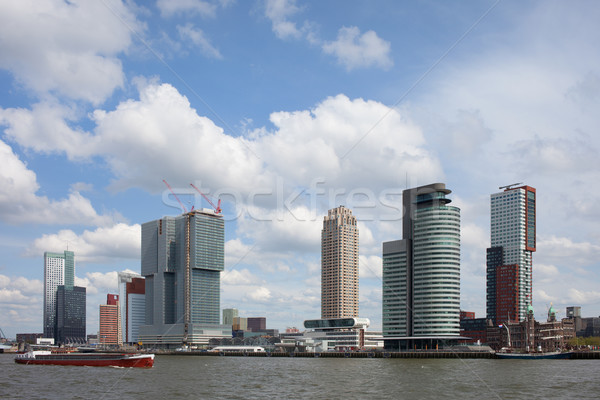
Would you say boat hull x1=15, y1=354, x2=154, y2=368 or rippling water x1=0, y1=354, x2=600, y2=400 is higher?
rippling water x1=0, y1=354, x2=600, y2=400

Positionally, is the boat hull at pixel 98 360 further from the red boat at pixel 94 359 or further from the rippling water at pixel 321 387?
the rippling water at pixel 321 387

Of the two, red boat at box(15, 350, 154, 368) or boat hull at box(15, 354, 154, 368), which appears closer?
boat hull at box(15, 354, 154, 368)

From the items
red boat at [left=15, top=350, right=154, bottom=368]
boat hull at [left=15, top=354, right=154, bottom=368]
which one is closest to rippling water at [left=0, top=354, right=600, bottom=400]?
boat hull at [left=15, top=354, right=154, bottom=368]

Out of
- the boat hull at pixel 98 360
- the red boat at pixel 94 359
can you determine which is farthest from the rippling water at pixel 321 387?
the red boat at pixel 94 359

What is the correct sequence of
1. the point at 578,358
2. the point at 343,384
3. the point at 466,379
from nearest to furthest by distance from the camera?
the point at 343,384
the point at 466,379
the point at 578,358

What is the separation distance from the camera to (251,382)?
105 metres

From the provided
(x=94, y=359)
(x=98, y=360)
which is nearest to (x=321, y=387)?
(x=98, y=360)

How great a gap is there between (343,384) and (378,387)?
24.1ft

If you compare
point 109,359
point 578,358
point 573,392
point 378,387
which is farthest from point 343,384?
point 578,358

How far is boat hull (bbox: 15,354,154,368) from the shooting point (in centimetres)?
15825

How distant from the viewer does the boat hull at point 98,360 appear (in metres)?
158

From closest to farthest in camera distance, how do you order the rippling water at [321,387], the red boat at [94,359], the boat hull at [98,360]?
the rippling water at [321,387], the boat hull at [98,360], the red boat at [94,359]

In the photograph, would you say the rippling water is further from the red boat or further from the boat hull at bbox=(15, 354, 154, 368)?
the red boat

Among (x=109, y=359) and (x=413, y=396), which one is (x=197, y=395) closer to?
(x=413, y=396)
